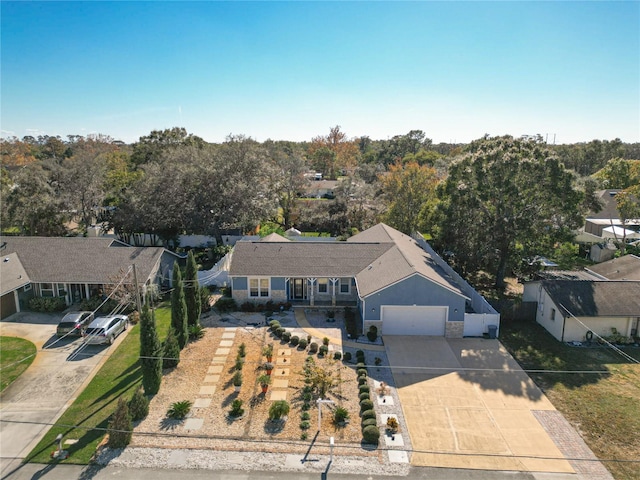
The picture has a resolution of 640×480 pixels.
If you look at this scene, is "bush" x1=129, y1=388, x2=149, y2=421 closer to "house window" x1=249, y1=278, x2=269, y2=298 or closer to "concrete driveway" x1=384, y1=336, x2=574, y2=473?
"concrete driveway" x1=384, y1=336, x2=574, y2=473

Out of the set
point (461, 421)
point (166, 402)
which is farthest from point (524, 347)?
point (166, 402)

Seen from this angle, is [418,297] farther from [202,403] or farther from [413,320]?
[202,403]

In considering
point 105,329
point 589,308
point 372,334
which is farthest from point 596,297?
point 105,329

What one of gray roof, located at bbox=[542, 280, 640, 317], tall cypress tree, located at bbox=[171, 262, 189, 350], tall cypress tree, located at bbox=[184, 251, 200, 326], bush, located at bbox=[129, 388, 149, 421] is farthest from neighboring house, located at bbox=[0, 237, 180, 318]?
gray roof, located at bbox=[542, 280, 640, 317]

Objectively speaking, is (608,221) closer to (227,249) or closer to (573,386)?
(573,386)

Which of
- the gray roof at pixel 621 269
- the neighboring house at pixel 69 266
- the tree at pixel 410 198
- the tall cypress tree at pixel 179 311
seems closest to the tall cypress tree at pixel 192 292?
the tall cypress tree at pixel 179 311

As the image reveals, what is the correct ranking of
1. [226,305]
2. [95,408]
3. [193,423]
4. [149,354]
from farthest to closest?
[226,305] → [149,354] → [95,408] → [193,423]
